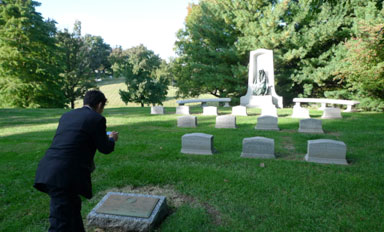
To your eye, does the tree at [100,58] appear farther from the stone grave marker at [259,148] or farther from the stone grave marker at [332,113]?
the stone grave marker at [259,148]

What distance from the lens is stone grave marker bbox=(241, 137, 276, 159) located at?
6.33 meters

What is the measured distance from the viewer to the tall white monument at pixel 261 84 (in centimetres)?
1870

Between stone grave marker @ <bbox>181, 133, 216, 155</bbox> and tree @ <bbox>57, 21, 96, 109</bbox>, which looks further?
tree @ <bbox>57, 21, 96, 109</bbox>

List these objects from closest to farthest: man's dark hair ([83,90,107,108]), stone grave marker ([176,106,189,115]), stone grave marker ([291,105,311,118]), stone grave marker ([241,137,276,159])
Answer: man's dark hair ([83,90,107,108]) < stone grave marker ([241,137,276,159]) < stone grave marker ([291,105,311,118]) < stone grave marker ([176,106,189,115])

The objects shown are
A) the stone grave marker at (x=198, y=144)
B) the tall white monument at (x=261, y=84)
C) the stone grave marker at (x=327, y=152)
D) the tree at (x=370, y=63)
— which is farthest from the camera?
the tall white monument at (x=261, y=84)

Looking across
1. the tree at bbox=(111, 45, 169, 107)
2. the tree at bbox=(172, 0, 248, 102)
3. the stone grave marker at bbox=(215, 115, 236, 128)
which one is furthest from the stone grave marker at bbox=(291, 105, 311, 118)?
the tree at bbox=(111, 45, 169, 107)

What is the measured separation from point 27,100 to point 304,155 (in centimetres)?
2649

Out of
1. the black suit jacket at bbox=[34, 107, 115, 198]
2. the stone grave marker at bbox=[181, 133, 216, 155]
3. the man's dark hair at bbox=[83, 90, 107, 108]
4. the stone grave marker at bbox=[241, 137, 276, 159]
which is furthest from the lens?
the stone grave marker at bbox=[181, 133, 216, 155]

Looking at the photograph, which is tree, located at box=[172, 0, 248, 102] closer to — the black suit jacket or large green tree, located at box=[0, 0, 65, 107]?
large green tree, located at box=[0, 0, 65, 107]

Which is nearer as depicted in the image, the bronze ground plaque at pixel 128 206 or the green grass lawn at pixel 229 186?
the bronze ground plaque at pixel 128 206

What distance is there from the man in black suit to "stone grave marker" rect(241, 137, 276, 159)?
4596 mm

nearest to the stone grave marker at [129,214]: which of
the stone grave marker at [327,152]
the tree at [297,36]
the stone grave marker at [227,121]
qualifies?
the stone grave marker at [327,152]

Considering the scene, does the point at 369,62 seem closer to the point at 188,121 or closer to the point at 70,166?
the point at 188,121

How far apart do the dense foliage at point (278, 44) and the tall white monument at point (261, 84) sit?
2.14 m
